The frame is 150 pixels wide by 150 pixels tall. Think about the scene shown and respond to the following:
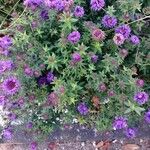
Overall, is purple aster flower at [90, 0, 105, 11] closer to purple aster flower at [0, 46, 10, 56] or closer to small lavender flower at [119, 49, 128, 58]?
small lavender flower at [119, 49, 128, 58]

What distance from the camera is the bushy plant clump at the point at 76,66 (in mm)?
2299

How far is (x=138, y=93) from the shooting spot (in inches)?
89.4

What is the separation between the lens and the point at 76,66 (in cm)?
230

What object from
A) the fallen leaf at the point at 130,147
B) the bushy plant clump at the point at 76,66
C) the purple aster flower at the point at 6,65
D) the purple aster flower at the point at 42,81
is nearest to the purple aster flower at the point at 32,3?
the bushy plant clump at the point at 76,66

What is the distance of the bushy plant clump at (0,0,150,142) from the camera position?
2.30 m

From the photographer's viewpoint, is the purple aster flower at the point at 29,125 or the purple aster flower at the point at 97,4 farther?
the purple aster flower at the point at 29,125

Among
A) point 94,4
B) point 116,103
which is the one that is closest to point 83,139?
point 116,103

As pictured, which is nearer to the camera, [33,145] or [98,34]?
[98,34]

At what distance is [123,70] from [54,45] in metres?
0.45

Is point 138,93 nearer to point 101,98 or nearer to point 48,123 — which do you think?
point 101,98

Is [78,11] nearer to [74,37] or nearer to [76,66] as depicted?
[74,37]

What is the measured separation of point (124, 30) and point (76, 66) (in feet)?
1.20

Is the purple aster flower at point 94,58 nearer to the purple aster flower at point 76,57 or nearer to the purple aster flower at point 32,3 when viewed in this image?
the purple aster flower at point 76,57

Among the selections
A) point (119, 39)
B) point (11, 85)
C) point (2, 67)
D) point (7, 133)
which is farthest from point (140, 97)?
point (7, 133)
